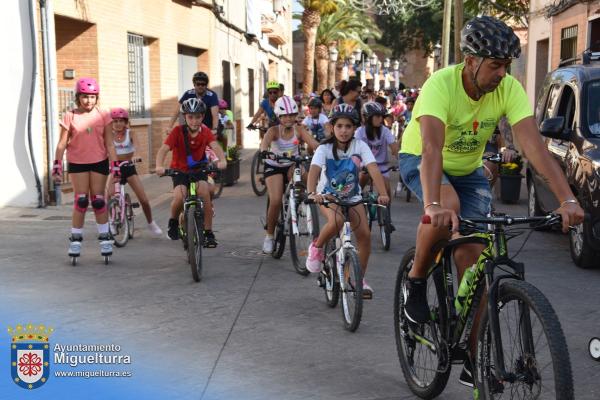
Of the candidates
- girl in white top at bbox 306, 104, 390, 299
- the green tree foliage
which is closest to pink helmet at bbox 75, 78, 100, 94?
girl in white top at bbox 306, 104, 390, 299

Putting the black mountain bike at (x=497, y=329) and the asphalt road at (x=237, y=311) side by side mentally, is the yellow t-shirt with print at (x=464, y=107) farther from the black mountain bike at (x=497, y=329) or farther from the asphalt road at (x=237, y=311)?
the asphalt road at (x=237, y=311)

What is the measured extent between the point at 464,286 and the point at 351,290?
78.5 inches

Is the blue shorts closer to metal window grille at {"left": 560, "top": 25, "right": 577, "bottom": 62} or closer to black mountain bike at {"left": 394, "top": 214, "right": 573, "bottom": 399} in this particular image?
black mountain bike at {"left": 394, "top": 214, "right": 573, "bottom": 399}

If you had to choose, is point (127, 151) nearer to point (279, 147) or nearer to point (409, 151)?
Answer: point (279, 147)

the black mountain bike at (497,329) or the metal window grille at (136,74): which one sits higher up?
the metal window grille at (136,74)

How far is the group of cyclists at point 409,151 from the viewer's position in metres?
3.83

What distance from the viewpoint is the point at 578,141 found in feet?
27.6

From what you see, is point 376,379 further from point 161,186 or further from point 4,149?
point 161,186

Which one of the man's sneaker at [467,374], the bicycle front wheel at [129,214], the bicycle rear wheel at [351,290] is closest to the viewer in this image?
the man's sneaker at [467,374]

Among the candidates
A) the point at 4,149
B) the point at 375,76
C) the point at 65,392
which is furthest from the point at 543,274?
the point at 375,76

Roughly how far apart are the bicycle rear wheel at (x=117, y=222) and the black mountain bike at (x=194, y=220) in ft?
4.50

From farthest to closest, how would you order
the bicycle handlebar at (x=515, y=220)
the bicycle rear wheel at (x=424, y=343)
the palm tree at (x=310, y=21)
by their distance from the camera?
the palm tree at (x=310, y=21) < the bicycle rear wheel at (x=424, y=343) < the bicycle handlebar at (x=515, y=220)

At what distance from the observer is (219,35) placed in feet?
81.1

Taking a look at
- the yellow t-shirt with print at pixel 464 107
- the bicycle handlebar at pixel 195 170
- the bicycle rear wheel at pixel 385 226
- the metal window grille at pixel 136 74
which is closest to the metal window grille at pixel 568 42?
the metal window grille at pixel 136 74
